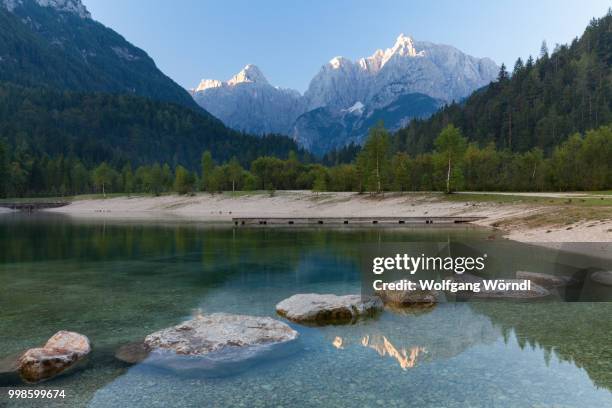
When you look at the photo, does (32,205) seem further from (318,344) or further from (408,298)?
(318,344)

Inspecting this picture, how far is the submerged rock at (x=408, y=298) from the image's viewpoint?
21656mm

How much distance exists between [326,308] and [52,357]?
10458mm

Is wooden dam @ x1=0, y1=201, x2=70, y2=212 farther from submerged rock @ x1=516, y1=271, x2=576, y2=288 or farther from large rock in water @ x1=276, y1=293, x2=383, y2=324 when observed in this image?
submerged rock @ x1=516, y1=271, x2=576, y2=288

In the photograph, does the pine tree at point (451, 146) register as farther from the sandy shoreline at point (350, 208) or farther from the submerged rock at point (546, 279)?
the submerged rock at point (546, 279)

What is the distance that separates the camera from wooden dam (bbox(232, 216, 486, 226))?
69.9 m

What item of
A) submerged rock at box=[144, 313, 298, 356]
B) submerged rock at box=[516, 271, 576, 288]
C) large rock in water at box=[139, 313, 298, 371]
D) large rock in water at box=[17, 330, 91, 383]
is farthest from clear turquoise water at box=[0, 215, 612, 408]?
submerged rock at box=[516, 271, 576, 288]

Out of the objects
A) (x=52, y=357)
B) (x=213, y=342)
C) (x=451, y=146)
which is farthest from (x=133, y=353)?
(x=451, y=146)

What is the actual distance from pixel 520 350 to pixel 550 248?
25.8m

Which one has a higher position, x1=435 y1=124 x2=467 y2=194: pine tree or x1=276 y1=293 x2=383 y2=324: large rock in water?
x1=435 y1=124 x2=467 y2=194: pine tree

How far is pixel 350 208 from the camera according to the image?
99.9 m

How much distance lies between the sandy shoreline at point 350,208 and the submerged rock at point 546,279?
13.6 m

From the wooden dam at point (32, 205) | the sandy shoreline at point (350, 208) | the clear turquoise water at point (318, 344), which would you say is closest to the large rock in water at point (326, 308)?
the clear turquoise water at point (318, 344)

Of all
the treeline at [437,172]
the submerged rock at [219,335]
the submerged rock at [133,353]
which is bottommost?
the submerged rock at [133,353]

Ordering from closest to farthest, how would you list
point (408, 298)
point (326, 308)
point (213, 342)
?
point (213, 342) → point (326, 308) → point (408, 298)
